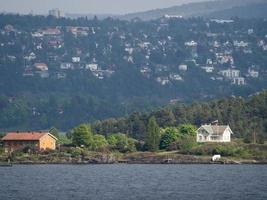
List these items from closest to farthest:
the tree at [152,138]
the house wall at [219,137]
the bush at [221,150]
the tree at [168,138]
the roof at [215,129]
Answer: the bush at [221,150], the tree at [152,138], the tree at [168,138], the house wall at [219,137], the roof at [215,129]

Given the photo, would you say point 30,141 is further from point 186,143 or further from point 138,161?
point 186,143

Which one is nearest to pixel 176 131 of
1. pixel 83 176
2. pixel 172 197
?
pixel 83 176

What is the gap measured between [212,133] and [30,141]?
17046 millimetres

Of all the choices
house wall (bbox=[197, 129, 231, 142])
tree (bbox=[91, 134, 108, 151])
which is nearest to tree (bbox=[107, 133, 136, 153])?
tree (bbox=[91, 134, 108, 151])

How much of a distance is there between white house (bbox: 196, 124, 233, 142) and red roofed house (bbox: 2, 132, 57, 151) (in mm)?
13649

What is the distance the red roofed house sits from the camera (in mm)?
103475

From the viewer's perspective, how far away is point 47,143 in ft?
342

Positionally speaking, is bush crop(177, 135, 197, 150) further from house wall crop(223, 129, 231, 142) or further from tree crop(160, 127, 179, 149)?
house wall crop(223, 129, 231, 142)

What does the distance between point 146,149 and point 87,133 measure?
5458mm

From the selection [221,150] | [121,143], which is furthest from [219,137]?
[121,143]

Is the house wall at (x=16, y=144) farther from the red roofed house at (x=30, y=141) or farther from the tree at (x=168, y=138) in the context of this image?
the tree at (x=168, y=138)

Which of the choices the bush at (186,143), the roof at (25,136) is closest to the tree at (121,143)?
the bush at (186,143)

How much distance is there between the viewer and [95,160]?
97.9 meters

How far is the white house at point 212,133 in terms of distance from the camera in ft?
352
